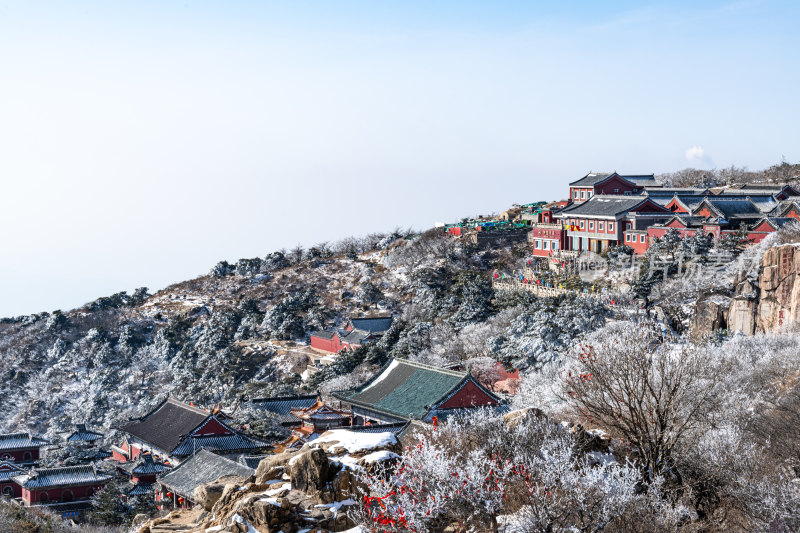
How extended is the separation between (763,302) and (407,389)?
16.9 meters

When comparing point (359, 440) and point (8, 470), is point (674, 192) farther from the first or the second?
point (359, 440)

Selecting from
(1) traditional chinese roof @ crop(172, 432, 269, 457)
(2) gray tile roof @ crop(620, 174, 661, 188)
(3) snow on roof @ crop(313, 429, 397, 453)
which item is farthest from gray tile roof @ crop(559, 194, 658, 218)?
(3) snow on roof @ crop(313, 429, 397, 453)

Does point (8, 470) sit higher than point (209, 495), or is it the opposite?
point (209, 495)

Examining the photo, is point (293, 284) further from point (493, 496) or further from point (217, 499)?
point (493, 496)

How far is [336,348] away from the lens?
5631 cm

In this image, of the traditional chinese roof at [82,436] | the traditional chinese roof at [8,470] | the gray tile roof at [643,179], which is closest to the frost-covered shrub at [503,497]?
the traditional chinese roof at [8,470]

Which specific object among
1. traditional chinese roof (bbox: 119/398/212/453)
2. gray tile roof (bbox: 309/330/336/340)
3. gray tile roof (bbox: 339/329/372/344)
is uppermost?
gray tile roof (bbox: 339/329/372/344)

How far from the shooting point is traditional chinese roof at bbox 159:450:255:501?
30.5 metres

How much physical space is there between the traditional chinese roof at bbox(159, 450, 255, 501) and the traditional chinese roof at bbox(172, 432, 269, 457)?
4159 millimetres

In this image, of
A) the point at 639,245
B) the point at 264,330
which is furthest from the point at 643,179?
the point at 264,330

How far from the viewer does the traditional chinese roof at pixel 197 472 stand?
30.5m

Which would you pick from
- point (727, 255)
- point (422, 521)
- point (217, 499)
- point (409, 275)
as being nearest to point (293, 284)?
point (409, 275)

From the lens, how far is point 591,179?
2564 inches

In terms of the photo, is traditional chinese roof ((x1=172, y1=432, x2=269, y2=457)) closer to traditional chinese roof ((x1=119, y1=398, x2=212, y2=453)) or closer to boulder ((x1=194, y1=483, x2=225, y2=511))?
traditional chinese roof ((x1=119, y1=398, x2=212, y2=453))
